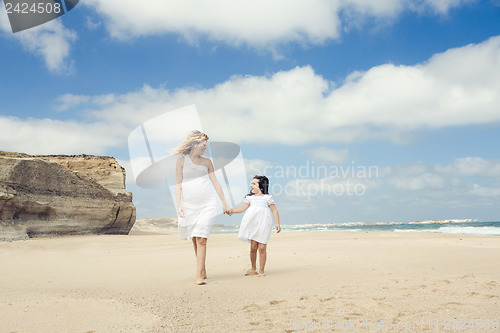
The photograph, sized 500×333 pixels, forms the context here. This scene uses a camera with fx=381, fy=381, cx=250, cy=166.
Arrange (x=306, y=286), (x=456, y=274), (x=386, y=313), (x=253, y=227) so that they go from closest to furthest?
(x=386, y=313)
(x=306, y=286)
(x=456, y=274)
(x=253, y=227)

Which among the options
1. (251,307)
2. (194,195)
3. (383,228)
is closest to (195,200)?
(194,195)

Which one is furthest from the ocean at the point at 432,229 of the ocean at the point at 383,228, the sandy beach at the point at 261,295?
the sandy beach at the point at 261,295

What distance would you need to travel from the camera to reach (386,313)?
341 centimetres

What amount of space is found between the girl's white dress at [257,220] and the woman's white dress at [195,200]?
72 cm

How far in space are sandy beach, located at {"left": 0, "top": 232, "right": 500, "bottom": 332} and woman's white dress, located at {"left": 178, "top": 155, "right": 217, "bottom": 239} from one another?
2.75 ft

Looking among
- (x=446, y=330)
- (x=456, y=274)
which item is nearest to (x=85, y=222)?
(x=456, y=274)

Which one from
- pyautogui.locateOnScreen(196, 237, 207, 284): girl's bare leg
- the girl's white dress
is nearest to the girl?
the girl's white dress

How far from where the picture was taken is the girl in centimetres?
616

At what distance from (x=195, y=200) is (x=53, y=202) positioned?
9918 millimetres

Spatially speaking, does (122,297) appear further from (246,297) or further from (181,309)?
(246,297)

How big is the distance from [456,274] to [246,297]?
3251mm

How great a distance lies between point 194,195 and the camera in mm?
5684

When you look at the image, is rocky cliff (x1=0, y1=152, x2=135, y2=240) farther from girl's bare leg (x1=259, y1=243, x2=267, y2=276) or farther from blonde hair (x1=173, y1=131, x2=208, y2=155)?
girl's bare leg (x1=259, y1=243, x2=267, y2=276)

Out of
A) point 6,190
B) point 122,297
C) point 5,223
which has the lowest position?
point 122,297
